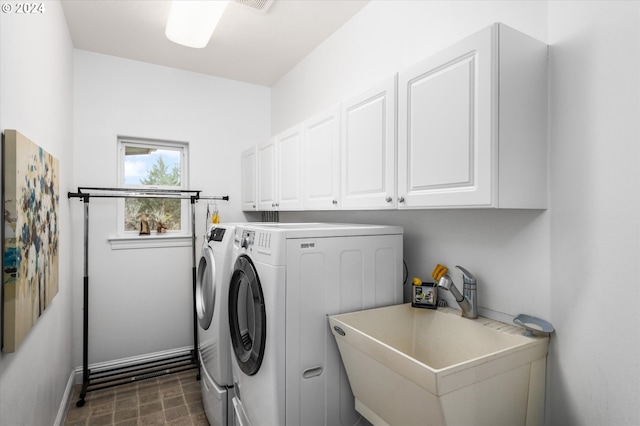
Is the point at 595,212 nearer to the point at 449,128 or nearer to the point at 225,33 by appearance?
the point at 449,128

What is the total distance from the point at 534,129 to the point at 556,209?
0.31 metres

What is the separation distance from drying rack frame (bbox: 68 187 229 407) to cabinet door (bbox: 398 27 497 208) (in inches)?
87.9

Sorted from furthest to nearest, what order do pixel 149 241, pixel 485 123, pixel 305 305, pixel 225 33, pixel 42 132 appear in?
pixel 149 241 → pixel 225 33 → pixel 42 132 → pixel 305 305 → pixel 485 123

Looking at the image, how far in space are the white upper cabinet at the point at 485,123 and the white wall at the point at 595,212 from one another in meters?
0.08

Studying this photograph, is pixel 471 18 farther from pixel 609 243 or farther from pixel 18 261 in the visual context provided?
pixel 18 261

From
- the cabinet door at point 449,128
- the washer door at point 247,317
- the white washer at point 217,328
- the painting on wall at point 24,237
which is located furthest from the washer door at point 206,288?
the cabinet door at point 449,128

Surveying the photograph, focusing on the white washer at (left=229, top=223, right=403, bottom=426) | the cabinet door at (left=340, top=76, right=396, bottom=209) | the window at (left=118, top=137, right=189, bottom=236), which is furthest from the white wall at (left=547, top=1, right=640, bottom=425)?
the window at (left=118, top=137, right=189, bottom=236)

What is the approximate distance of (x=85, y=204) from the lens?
8.99ft

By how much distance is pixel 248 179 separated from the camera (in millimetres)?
3393

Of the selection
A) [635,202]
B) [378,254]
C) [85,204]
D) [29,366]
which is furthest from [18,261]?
[635,202]

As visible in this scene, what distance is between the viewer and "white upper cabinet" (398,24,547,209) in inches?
45.6

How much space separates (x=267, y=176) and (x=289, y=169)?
17.1 inches

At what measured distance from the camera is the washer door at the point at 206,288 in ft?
7.07

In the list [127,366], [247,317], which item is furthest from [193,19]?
[127,366]
